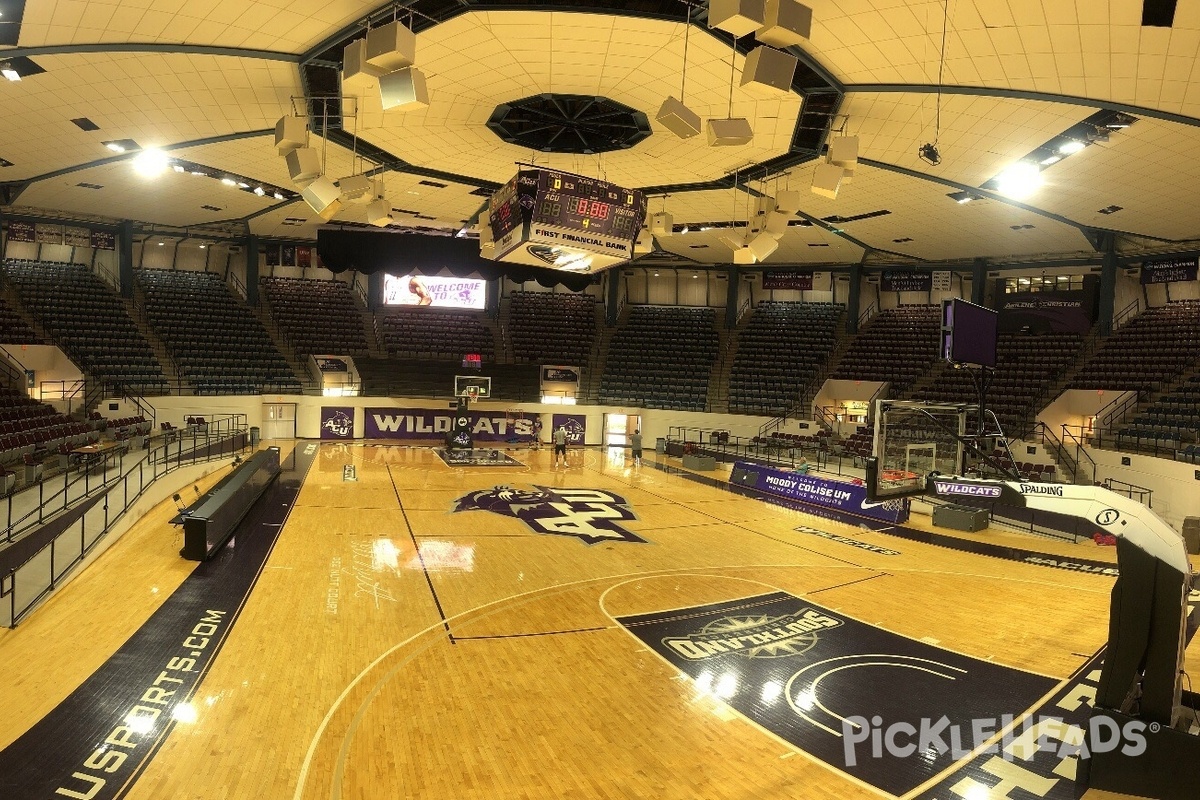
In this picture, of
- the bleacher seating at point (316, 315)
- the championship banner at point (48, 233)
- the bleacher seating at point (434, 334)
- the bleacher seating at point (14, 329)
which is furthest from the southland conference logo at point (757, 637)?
the championship banner at point (48, 233)

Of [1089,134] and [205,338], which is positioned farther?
[205,338]

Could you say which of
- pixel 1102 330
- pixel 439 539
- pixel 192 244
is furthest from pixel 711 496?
pixel 192 244

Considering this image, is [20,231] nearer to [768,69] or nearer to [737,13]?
[768,69]

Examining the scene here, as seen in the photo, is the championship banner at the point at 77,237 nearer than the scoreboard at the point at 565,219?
No

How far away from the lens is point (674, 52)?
34.5ft

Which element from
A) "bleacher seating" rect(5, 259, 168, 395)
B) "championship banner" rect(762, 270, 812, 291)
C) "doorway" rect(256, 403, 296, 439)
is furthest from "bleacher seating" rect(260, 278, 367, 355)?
"championship banner" rect(762, 270, 812, 291)

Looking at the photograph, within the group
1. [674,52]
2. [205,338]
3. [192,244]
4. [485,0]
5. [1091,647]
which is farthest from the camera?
[192,244]

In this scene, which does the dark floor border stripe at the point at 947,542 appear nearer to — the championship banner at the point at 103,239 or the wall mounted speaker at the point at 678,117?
the wall mounted speaker at the point at 678,117

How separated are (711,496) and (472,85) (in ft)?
38.8

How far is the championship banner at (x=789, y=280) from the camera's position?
31719 mm

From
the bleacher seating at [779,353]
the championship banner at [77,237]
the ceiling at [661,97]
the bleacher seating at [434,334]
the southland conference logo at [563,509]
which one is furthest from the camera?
the bleacher seating at [434,334]

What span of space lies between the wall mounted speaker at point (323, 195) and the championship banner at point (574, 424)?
17.6m

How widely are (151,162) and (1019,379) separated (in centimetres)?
2741

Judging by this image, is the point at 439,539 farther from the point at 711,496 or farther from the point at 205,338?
the point at 205,338
